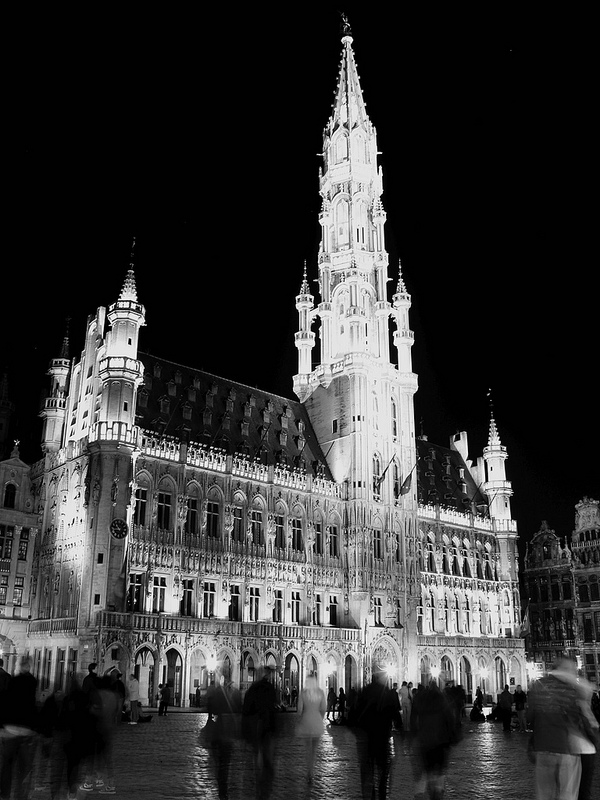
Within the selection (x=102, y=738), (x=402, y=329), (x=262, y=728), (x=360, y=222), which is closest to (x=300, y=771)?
(x=102, y=738)

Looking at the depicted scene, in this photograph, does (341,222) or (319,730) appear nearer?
(319,730)

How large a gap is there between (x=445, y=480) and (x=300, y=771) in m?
61.7

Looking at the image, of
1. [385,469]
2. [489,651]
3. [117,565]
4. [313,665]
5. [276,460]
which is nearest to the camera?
[117,565]

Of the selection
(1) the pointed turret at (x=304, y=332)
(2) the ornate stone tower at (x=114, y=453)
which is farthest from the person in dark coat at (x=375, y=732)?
(1) the pointed turret at (x=304, y=332)

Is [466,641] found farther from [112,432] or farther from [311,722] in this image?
[311,722]

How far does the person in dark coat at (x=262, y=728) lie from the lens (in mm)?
13211

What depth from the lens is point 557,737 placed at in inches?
390

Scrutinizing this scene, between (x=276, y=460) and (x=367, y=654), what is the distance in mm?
16134

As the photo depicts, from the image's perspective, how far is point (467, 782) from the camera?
1720 centimetres

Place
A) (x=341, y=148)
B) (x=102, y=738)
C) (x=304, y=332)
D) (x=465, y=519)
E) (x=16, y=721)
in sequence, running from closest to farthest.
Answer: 1. (x=16, y=721)
2. (x=102, y=738)
3. (x=304, y=332)
4. (x=465, y=519)
5. (x=341, y=148)

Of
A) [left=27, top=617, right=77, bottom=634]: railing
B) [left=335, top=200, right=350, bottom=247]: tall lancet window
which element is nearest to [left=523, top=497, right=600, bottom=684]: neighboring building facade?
[left=335, top=200, right=350, bottom=247]: tall lancet window

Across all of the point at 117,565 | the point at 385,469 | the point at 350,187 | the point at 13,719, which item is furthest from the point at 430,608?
the point at 13,719

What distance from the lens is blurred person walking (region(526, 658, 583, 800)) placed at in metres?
9.88

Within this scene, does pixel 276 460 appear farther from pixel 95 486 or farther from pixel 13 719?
pixel 13 719
